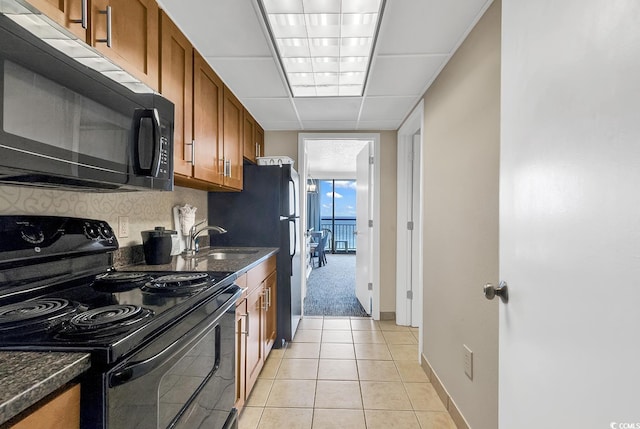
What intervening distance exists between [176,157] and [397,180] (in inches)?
95.6

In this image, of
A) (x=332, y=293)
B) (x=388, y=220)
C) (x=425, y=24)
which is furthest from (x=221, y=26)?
(x=332, y=293)

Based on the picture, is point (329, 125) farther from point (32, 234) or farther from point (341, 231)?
point (341, 231)

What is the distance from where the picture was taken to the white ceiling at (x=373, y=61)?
146 cm

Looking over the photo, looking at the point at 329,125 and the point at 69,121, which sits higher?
the point at 329,125

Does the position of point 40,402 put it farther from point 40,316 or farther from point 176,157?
point 176,157

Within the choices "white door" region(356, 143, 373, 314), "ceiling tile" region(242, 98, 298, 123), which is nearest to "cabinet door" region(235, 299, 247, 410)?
"ceiling tile" region(242, 98, 298, 123)

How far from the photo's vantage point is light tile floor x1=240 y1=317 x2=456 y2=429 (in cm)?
177

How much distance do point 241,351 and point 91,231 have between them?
0.99 metres

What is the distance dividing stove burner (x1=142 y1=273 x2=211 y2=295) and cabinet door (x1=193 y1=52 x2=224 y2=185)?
0.71 m

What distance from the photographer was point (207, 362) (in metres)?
1.18

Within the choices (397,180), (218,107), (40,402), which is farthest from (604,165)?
(397,180)

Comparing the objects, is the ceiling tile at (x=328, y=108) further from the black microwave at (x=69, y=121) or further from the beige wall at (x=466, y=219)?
the black microwave at (x=69, y=121)

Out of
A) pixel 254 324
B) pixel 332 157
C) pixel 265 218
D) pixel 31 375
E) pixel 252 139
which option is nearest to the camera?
pixel 31 375

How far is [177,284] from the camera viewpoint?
4.00 feet
